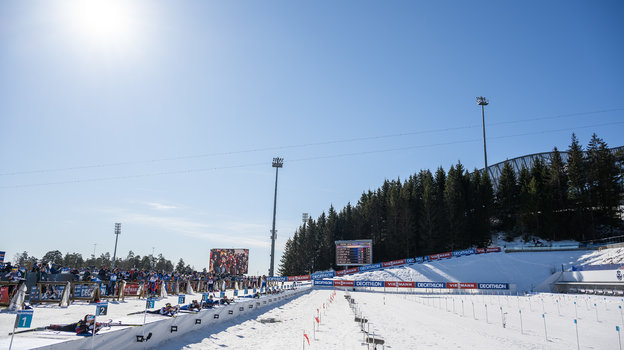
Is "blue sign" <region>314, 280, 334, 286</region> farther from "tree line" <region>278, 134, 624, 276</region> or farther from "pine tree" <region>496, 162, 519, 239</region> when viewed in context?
"pine tree" <region>496, 162, 519, 239</region>

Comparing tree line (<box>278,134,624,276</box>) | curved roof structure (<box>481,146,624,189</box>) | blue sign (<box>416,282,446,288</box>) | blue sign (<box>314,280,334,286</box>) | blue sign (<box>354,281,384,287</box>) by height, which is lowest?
blue sign (<box>314,280,334,286</box>)

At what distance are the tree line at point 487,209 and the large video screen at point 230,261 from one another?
65.3 ft

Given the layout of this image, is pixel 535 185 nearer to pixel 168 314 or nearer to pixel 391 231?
pixel 391 231

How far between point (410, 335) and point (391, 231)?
55478 mm

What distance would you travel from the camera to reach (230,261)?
64.7 m

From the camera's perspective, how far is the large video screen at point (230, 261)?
64.4 m

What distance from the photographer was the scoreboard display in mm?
57469

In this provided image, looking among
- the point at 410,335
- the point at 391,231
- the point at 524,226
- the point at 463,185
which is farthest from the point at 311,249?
the point at 410,335

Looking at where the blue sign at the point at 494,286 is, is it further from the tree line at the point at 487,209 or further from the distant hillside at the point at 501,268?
the tree line at the point at 487,209

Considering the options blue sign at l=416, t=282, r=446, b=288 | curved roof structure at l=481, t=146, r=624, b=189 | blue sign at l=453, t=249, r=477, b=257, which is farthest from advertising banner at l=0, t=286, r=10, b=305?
curved roof structure at l=481, t=146, r=624, b=189

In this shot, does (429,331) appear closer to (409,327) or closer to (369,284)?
(409,327)

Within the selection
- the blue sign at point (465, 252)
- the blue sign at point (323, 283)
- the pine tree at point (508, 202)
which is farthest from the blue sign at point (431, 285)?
the pine tree at point (508, 202)

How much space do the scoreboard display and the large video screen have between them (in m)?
17.9

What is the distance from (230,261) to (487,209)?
4753cm
